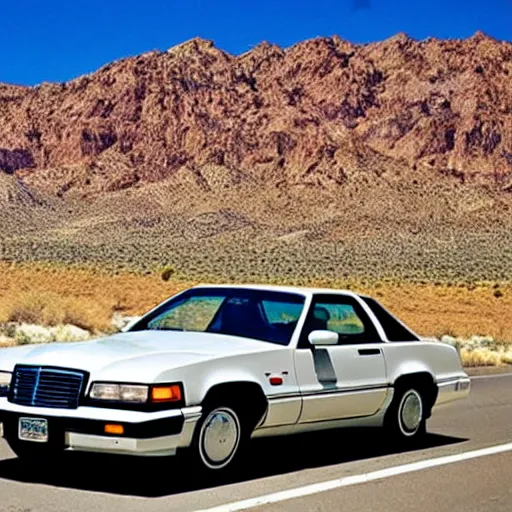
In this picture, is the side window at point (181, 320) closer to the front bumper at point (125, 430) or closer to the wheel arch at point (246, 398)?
the wheel arch at point (246, 398)

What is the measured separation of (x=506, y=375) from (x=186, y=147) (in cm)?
12292

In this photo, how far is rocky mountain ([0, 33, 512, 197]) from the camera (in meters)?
130

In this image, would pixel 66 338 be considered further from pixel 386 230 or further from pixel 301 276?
pixel 386 230

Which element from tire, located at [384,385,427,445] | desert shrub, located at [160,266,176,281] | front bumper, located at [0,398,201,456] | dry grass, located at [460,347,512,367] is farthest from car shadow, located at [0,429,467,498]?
desert shrub, located at [160,266,176,281]

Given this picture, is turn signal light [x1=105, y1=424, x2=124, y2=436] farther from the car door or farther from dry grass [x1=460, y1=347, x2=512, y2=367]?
dry grass [x1=460, y1=347, x2=512, y2=367]

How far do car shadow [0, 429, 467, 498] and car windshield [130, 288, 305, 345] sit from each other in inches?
36.1

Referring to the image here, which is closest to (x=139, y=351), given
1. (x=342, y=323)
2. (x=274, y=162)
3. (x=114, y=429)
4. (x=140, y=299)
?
(x=114, y=429)

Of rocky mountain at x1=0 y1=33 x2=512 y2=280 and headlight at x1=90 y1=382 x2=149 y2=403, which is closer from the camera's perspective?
headlight at x1=90 y1=382 x2=149 y2=403

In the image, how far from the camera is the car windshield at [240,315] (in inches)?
381

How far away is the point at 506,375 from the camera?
64.1 feet

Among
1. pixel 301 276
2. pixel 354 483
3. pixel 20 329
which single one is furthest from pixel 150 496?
pixel 301 276

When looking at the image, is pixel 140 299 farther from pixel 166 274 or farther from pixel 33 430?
pixel 33 430

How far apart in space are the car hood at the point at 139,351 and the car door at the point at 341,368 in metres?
0.43

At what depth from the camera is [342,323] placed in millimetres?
10867
